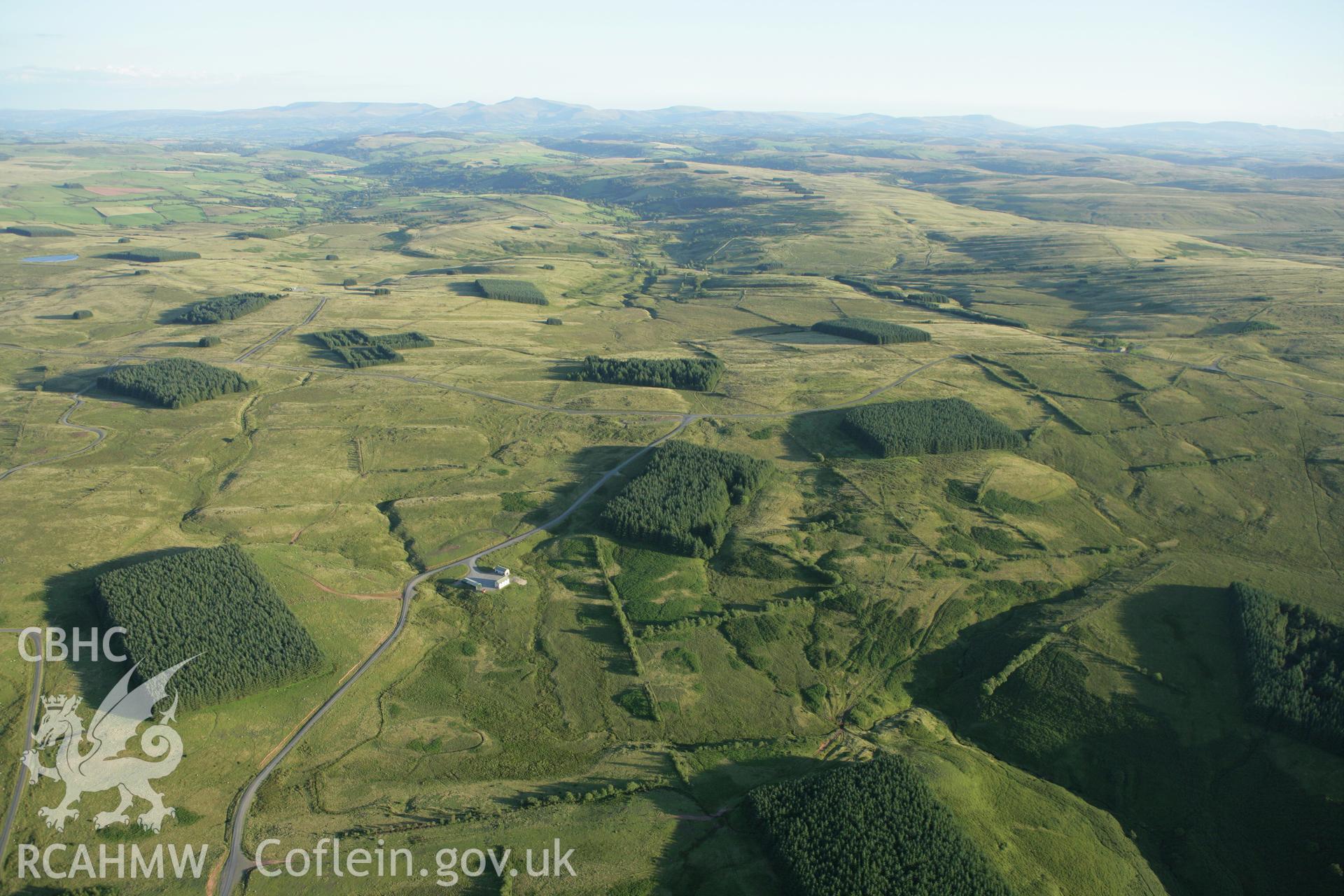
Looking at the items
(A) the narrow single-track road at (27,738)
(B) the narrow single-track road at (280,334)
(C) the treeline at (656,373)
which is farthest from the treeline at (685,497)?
(B) the narrow single-track road at (280,334)

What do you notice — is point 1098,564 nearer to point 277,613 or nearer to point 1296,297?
point 277,613

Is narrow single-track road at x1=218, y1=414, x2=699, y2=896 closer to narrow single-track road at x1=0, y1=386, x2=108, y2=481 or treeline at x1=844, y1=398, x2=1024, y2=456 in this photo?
treeline at x1=844, y1=398, x2=1024, y2=456

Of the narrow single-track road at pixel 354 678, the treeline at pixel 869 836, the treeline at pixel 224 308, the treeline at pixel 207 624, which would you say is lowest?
the narrow single-track road at pixel 354 678

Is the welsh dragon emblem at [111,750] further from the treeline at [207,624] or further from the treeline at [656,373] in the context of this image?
the treeline at [656,373]

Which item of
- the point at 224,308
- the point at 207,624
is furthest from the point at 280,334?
the point at 207,624

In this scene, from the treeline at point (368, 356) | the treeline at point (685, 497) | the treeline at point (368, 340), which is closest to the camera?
the treeline at point (685, 497)

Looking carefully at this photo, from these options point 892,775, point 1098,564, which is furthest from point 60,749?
point 1098,564

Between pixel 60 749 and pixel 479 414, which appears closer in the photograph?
pixel 60 749
